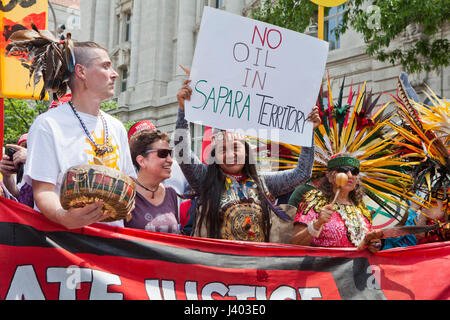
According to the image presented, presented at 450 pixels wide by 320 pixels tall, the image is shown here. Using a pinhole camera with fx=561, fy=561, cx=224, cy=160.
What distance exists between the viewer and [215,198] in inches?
144

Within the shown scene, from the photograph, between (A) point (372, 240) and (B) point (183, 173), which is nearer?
(A) point (372, 240)

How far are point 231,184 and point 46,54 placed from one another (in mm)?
1433

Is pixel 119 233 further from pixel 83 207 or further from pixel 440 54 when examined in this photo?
pixel 440 54

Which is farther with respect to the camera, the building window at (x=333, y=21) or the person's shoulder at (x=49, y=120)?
the building window at (x=333, y=21)

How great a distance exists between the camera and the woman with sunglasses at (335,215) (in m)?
3.67

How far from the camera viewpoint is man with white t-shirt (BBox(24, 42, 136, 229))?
2.72 meters

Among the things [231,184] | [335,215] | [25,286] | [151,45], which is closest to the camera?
[25,286]

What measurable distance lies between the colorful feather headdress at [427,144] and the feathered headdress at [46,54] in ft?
8.62

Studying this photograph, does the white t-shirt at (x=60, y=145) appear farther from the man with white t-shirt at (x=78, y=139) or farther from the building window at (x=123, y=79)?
the building window at (x=123, y=79)

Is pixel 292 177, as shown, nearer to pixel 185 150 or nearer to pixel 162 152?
pixel 185 150

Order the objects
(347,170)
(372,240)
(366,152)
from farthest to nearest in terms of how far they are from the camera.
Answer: (366,152) < (347,170) < (372,240)

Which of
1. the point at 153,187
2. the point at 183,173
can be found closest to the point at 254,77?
the point at 183,173

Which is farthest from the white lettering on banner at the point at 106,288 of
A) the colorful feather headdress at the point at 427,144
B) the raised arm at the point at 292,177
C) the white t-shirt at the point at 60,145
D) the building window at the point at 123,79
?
the building window at the point at 123,79

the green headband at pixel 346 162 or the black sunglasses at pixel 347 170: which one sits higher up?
the green headband at pixel 346 162
